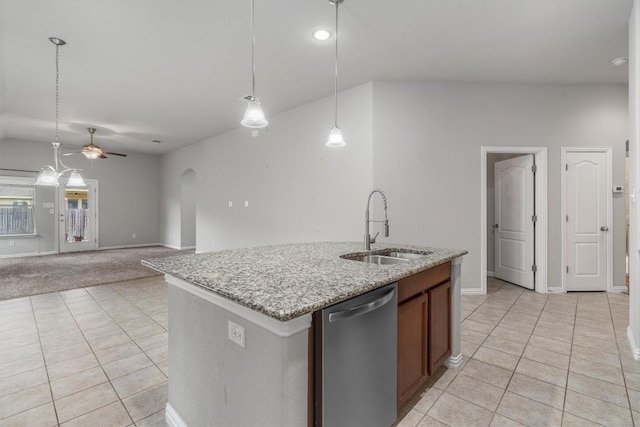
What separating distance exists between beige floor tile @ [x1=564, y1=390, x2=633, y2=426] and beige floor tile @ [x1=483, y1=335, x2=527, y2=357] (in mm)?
584

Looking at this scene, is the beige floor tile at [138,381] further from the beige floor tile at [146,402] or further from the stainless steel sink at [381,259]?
the stainless steel sink at [381,259]

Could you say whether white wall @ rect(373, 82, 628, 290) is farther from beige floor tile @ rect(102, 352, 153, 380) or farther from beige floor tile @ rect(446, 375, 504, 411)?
beige floor tile @ rect(102, 352, 153, 380)

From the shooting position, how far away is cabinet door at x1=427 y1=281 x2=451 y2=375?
2021 mm

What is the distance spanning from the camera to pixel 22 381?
7.18 feet

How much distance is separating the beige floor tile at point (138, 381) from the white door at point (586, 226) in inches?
196

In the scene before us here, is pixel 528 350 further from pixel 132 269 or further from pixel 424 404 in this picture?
pixel 132 269

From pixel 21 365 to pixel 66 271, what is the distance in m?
4.05

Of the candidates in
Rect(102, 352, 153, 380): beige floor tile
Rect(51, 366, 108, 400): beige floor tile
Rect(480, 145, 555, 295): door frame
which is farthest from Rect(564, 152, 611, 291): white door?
Rect(51, 366, 108, 400): beige floor tile

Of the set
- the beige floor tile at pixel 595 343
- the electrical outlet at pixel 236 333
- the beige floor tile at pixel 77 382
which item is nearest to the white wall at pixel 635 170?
the beige floor tile at pixel 595 343

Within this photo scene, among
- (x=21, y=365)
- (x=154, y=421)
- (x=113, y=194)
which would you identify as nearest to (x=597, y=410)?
(x=154, y=421)

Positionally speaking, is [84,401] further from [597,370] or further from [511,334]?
[597,370]

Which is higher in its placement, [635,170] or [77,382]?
[635,170]

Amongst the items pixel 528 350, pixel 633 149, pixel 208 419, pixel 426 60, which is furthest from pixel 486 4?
pixel 208 419

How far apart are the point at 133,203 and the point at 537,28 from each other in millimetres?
9830
